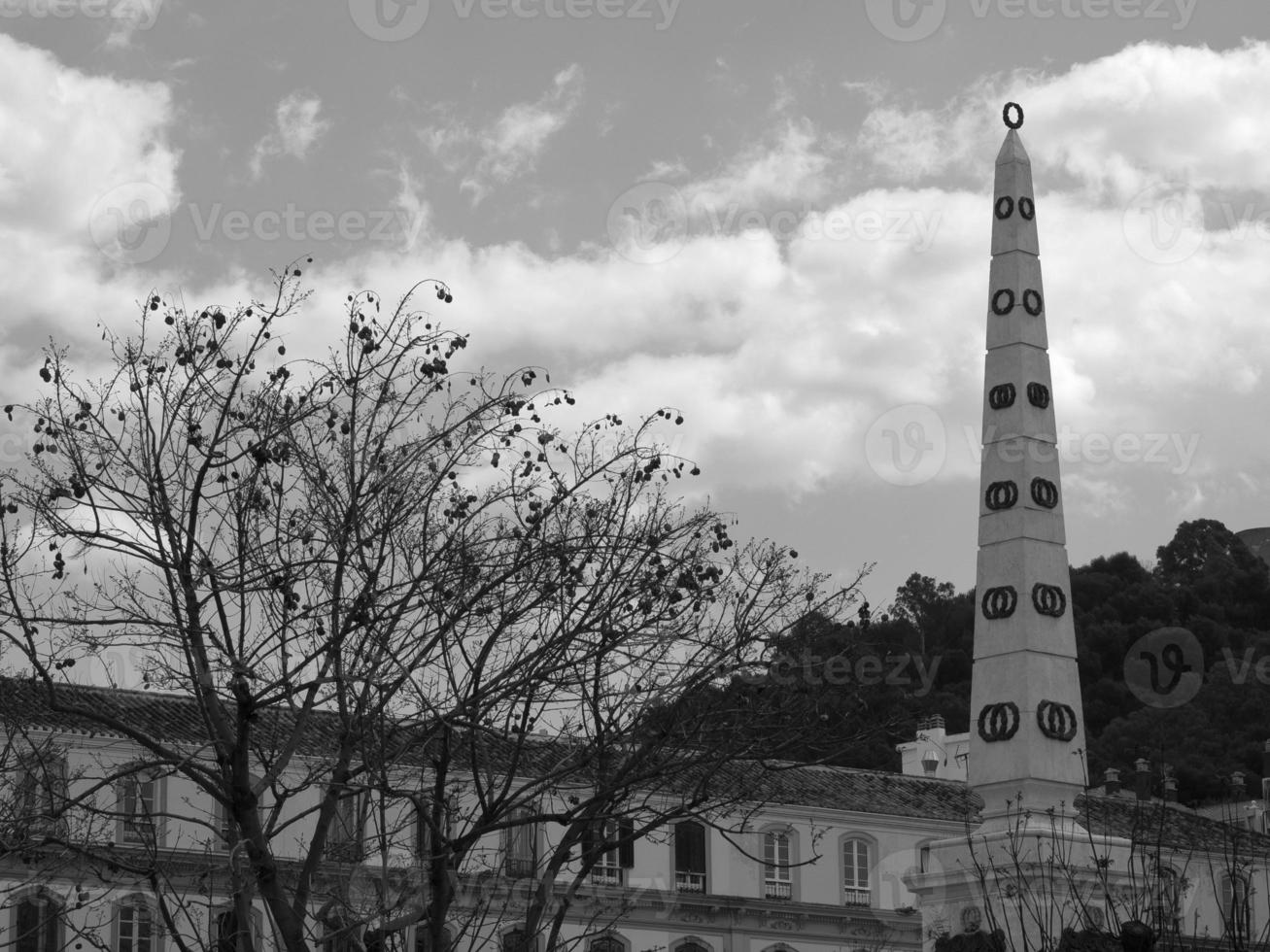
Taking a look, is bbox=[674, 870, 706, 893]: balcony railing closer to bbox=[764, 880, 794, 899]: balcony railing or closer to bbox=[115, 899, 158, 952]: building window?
bbox=[764, 880, 794, 899]: balcony railing

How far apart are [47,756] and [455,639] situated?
350 cm

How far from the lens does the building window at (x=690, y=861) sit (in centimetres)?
4975

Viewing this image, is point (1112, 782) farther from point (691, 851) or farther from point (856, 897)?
point (691, 851)

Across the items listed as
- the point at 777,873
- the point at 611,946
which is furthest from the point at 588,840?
the point at 777,873

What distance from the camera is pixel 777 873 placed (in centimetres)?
5100

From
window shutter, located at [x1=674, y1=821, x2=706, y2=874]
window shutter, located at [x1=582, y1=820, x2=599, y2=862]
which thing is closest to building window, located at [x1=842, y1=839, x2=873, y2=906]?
window shutter, located at [x1=674, y1=821, x2=706, y2=874]

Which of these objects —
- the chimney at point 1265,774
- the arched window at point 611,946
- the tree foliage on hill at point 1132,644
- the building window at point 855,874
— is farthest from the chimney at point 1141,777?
the chimney at point 1265,774

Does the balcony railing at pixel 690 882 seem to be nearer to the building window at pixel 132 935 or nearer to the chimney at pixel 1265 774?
the building window at pixel 132 935

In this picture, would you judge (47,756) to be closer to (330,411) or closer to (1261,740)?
(330,411)

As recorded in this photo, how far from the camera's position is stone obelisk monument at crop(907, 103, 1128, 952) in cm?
2869

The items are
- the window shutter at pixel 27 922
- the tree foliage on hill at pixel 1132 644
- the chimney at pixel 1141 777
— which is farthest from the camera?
the tree foliage on hill at pixel 1132 644

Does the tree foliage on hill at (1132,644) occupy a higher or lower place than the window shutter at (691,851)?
higher

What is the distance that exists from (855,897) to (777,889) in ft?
7.25

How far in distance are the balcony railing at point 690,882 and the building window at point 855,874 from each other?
13.7 ft
